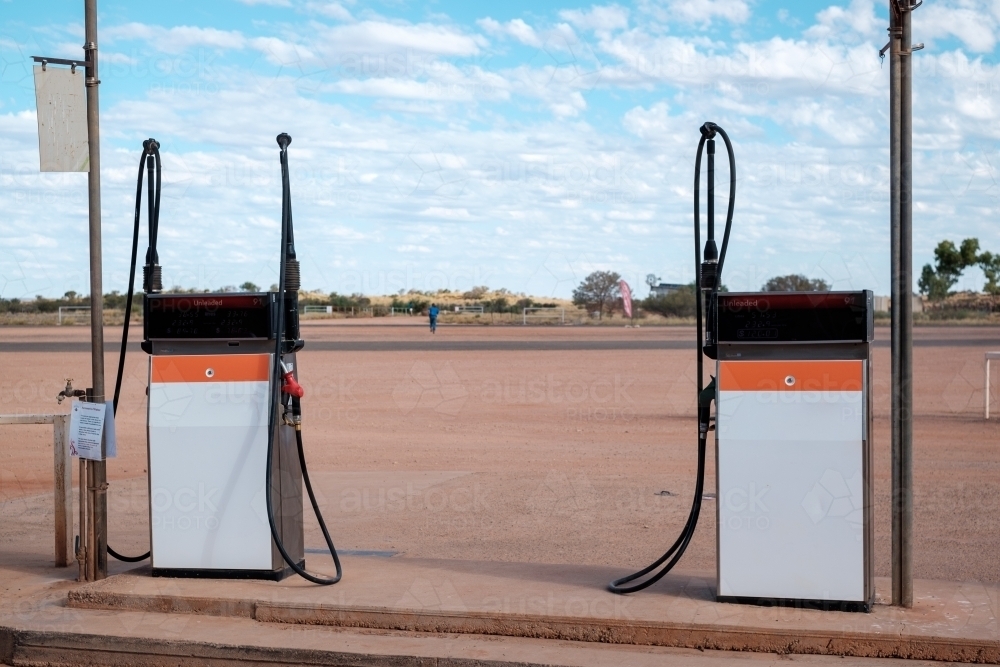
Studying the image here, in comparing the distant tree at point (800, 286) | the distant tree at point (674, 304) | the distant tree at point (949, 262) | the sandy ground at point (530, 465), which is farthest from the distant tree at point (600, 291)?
the distant tree at point (800, 286)

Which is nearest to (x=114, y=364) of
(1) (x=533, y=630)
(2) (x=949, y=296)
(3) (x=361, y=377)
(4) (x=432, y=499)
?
(3) (x=361, y=377)

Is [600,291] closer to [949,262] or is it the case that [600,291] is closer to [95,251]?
[949,262]

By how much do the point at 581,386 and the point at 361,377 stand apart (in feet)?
18.0

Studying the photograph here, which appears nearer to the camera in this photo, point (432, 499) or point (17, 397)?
point (432, 499)

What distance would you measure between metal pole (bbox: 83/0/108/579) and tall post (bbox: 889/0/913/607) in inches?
177

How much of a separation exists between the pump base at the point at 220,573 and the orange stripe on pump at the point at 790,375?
9.08 feet

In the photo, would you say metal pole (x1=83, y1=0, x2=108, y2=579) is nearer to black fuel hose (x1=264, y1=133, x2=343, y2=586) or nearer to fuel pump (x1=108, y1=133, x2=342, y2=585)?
fuel pump (x1=108, y1=133, x2=342, y2=585)

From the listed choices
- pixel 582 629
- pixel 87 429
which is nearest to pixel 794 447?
pixel 582 629

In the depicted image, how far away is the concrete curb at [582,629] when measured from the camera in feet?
17.1

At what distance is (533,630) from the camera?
18.7ft

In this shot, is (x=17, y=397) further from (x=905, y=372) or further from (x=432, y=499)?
(x=905, y=372)

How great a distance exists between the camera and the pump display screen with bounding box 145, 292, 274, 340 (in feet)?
20.7

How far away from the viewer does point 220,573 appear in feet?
21.2

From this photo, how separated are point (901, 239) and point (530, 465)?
287 inches
